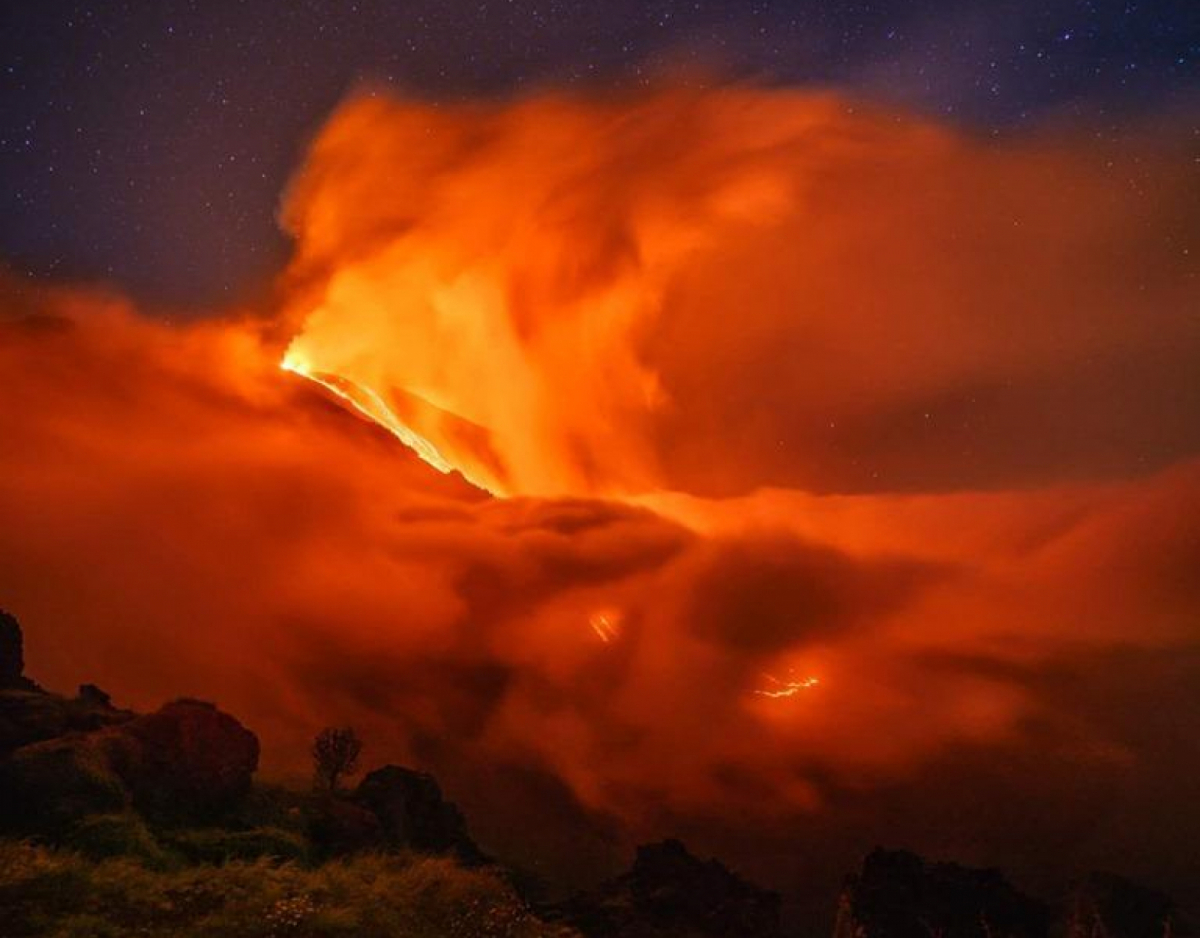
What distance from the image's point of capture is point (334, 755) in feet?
121

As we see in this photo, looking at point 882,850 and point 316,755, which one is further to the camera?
point 316,755

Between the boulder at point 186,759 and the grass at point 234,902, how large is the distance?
16.2 feet

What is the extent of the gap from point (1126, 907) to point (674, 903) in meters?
19.4

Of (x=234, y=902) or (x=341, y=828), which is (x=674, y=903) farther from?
(x=234, y=902)

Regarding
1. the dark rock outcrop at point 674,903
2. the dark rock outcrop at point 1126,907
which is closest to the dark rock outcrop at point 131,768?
the dark rock outcrop at point 674,903

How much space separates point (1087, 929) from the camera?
112 ft

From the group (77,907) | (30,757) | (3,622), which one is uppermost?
(3,622)

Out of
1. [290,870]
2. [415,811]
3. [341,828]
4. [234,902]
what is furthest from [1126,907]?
[234,902]

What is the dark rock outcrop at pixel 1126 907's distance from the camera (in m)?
35.5

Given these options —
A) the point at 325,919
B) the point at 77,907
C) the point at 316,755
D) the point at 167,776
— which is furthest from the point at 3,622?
the point at 325,919

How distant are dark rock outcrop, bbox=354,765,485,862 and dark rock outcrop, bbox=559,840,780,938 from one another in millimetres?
6110

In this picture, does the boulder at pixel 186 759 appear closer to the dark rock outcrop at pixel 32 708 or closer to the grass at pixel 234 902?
the dark rock outcrop at pixel 32 708

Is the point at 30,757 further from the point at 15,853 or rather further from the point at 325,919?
the point at 325,919

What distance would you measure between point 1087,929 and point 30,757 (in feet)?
119
